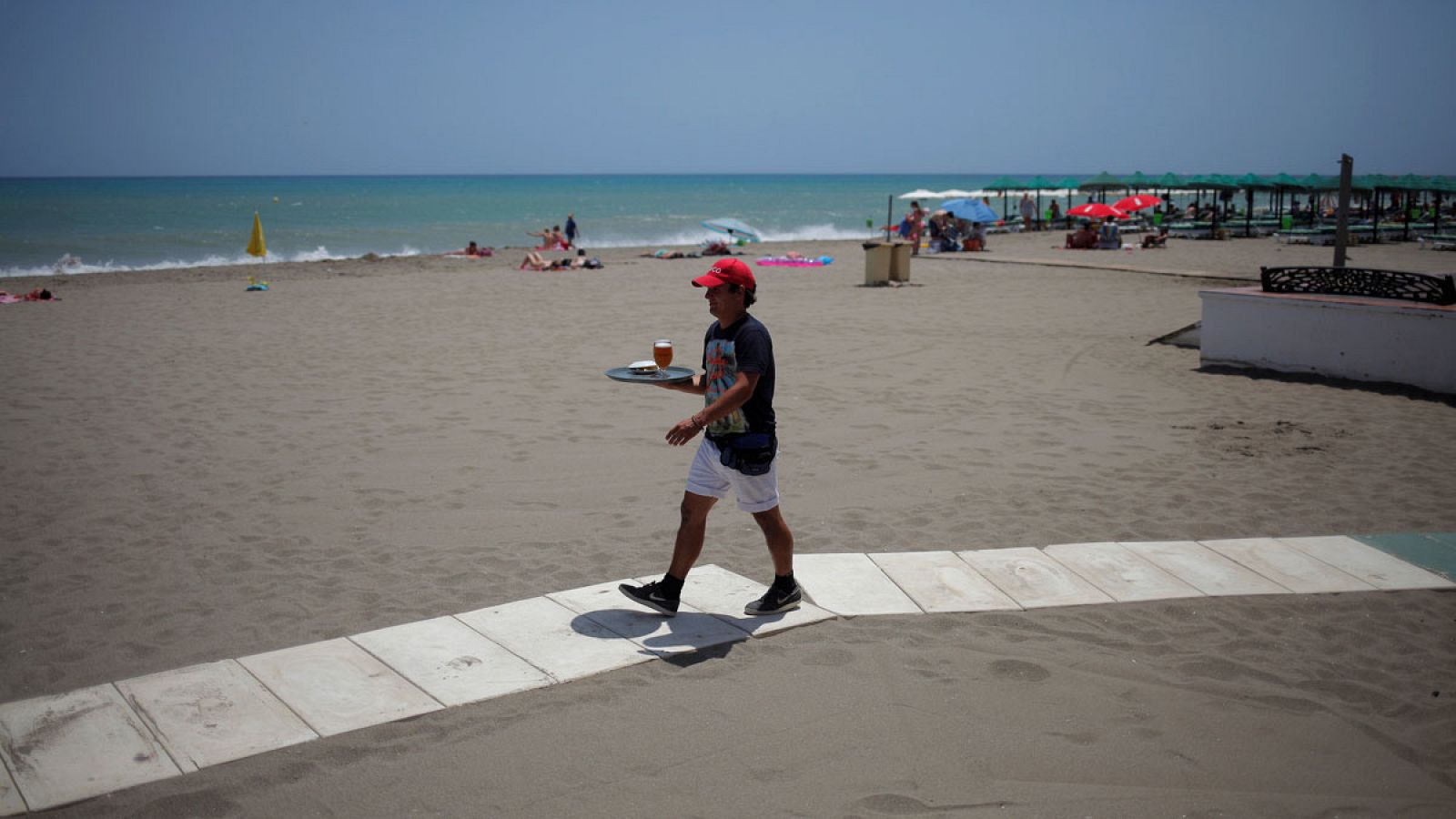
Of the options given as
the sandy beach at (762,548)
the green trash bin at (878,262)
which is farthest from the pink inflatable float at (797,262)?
the sandy beach at (762,548)

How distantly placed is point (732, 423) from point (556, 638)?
1.13m

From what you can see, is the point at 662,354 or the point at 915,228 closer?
the point at 662,354

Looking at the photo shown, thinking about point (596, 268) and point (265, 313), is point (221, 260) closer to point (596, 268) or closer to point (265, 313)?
point (596, 268)

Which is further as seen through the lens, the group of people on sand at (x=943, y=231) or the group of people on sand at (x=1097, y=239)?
the group of people on sand at (x=1097, y=239)

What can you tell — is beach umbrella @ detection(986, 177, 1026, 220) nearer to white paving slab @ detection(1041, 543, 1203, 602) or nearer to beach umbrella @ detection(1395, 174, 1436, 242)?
beach umbrella @ detection(1395, 174, 1436, 242)

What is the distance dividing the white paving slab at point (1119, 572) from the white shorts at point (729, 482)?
1747mm

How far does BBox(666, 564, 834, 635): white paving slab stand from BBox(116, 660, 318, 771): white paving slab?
5.67ft

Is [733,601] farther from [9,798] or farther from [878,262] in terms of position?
[878,262]

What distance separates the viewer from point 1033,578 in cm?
495

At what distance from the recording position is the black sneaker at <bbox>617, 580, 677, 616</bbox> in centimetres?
437

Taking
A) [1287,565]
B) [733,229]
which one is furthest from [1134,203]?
[1287,565]

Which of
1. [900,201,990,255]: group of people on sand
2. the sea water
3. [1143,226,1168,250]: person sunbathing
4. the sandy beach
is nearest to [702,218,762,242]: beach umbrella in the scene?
the sea water

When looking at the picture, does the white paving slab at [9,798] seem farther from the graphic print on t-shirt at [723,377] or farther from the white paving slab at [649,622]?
the graphic print on t-shirt at [723,377]

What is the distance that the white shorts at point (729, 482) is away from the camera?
413 cm
